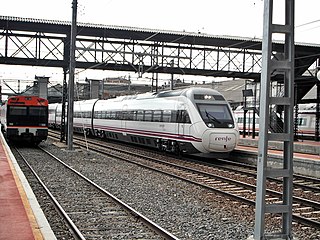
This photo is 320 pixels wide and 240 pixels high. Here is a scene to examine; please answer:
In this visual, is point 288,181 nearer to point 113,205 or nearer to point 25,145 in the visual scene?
point 113,205

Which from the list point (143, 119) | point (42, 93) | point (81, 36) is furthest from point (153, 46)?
point (42, 93)

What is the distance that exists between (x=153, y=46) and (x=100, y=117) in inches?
306

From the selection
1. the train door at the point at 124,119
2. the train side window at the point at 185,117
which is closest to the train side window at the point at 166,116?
the train side window at the point at 185,117

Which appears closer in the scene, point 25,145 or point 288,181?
point 288,181

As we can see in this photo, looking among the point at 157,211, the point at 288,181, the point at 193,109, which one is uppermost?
the point at 193,109

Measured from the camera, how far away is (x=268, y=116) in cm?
553

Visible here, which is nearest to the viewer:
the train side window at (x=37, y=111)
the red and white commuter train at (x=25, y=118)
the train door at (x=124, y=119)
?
the red and white commuter train at (x=25, y=118)

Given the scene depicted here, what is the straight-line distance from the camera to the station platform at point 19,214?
655 cm

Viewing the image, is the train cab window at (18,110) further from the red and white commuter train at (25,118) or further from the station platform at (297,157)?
the station platform at (297,157)

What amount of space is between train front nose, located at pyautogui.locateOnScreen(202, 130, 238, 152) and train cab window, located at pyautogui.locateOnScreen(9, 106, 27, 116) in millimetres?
10932

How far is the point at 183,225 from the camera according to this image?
26.5ft

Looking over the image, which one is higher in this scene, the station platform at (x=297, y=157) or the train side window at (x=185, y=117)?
the train side window at (x=185, y=117)

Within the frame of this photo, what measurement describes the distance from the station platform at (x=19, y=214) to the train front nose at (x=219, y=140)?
25.3ft

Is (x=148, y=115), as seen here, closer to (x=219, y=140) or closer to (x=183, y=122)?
(x=183, y=122)
